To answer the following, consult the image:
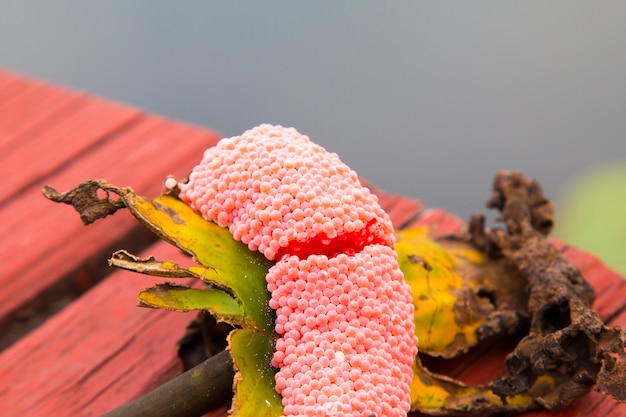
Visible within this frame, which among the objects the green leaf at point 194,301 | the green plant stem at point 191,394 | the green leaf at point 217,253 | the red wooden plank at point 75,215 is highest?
the red wooden plank at point 75,215

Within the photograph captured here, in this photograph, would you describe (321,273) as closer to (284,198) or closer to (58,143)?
(284,198)

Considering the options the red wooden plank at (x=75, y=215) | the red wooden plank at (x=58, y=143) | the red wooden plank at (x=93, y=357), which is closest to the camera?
the red wooden plank at (x=93, y=357)

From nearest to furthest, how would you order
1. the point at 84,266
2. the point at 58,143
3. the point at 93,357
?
the point at 93,357 → the point at 84,266 → the point at 58,143

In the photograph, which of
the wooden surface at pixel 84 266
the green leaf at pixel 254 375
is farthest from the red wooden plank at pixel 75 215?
the green leaf at pixel 254 375

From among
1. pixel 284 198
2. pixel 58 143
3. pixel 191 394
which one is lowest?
pixel 191 394

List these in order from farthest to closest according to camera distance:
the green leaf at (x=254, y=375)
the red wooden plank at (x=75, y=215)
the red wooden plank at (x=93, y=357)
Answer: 1. the red wooden plank at (x=75, y=215)
2. the red wooden plank at (x=93, y=357)
3. the green leaf at (x=254, y=375)

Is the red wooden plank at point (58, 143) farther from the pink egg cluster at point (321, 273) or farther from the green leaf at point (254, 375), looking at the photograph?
the green leaf at point (254, 375)

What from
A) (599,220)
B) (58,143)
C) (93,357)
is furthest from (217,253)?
(599,220)
